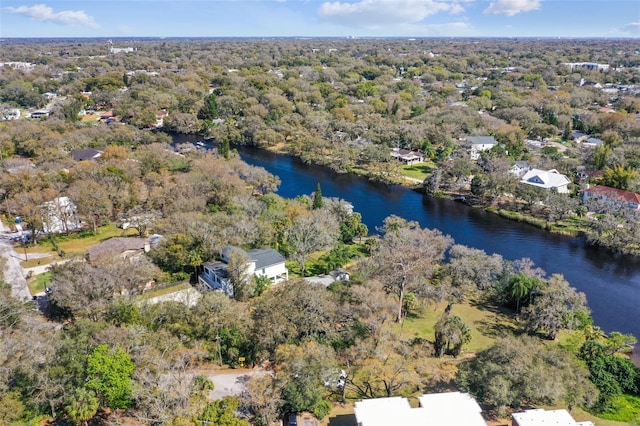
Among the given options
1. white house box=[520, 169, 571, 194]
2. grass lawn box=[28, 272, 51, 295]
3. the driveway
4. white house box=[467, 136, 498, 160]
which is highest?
white house box=[467, 136, 498, 160]

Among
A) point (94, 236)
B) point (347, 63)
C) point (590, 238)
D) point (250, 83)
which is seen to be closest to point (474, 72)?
point (347, 63)

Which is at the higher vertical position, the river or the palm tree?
the palm tree

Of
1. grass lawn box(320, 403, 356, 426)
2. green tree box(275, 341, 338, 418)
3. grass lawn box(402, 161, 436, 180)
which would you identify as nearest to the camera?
green tree box(275, 341, 338, 418)

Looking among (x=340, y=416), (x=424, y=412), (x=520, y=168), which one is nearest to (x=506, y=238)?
(x=520, y=168)

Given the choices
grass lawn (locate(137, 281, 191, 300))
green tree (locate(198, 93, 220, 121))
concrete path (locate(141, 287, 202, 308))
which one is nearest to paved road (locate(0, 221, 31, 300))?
grass lawn (locate(137, 281, 191, 300))

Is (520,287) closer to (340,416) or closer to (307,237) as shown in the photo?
(307,237)

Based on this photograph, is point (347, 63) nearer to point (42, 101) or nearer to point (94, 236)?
point (42, 101)

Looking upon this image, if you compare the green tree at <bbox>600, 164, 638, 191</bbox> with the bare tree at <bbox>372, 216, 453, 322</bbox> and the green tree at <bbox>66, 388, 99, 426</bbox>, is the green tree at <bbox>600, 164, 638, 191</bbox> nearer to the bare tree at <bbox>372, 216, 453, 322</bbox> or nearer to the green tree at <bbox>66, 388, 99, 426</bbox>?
the bare tree at <bbox>372, 216, 453, 322</bbox>
